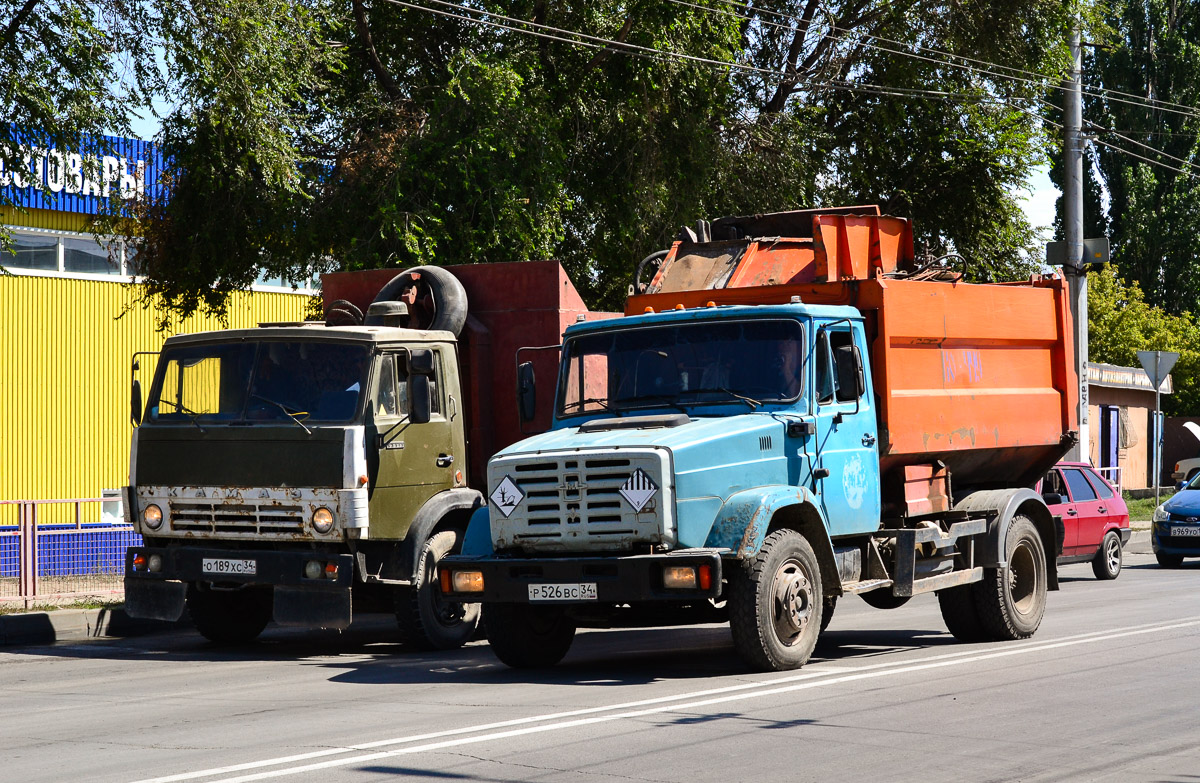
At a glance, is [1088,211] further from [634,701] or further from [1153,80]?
[634,701]

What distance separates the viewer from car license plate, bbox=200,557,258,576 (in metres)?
11.7

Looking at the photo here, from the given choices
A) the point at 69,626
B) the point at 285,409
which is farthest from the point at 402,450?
the point at 69,626

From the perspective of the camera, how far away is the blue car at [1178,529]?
69.2ft

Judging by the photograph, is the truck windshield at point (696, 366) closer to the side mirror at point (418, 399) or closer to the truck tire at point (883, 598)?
the side mirror at point (418, 399)

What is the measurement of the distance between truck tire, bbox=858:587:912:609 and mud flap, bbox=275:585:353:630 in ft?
13.4

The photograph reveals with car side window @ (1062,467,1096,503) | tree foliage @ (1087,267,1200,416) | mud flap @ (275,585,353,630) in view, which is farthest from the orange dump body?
tree foliage @ (1087,267,1200,416)

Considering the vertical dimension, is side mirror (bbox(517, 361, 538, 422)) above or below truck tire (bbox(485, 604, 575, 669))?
above

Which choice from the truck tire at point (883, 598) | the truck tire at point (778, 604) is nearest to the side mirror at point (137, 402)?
the truck tire at point (778, 604)

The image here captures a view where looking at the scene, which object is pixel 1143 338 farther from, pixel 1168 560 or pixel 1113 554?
pixel 1113 554

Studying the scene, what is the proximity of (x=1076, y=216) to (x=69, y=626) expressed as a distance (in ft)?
58.7

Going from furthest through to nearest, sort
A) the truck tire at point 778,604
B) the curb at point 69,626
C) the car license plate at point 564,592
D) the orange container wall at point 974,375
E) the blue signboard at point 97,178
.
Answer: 1. the blue signboard at point 97,178
2. the curb at point 69,626
3. the orange container wall at point 974,375
4. the truck tire at point 778,604
5. the car license plate at point 564,592

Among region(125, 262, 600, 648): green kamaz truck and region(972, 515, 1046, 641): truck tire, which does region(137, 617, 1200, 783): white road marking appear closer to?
region(972, 515, 1046, 641): truck tire

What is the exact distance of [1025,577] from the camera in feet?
41.8

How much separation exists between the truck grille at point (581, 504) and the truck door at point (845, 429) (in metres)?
1.62
